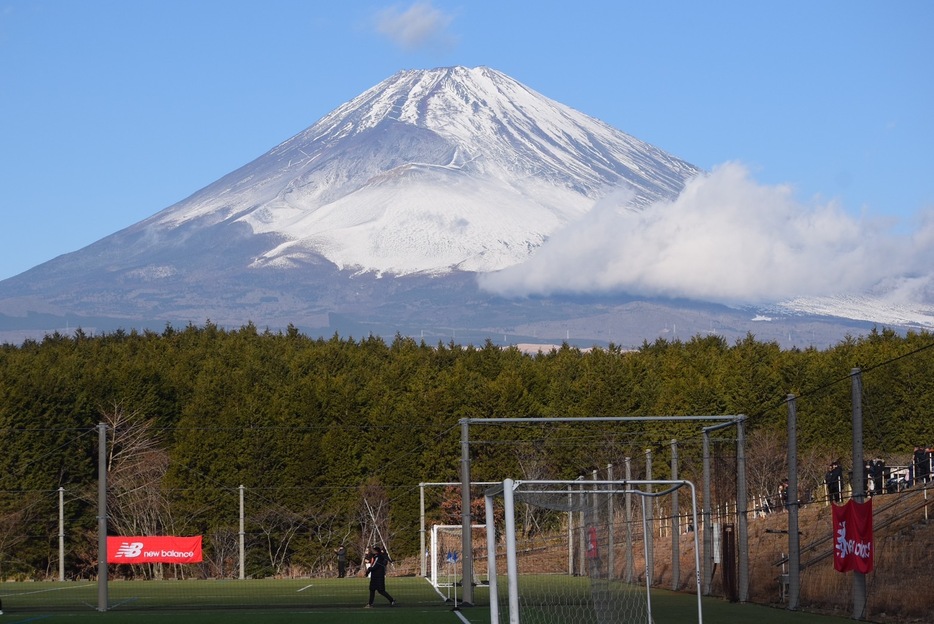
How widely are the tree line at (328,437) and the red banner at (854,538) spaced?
44927mm

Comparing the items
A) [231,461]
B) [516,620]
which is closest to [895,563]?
[516,620]

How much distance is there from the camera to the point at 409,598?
4394 cm

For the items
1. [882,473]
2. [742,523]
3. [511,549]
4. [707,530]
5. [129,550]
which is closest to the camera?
[511,549]

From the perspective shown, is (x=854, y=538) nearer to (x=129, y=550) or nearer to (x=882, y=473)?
(x=882, y=473)

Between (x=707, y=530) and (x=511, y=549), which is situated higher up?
(x=511, y=549)

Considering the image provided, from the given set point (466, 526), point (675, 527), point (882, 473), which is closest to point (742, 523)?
point (675, 527)

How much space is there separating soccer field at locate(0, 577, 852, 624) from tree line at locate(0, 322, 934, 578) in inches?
866

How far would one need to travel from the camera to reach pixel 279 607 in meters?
39.1

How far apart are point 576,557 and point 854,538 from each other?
31818 mm

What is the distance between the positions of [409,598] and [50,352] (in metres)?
74.3

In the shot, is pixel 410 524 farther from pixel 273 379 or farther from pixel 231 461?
pixel 273 379

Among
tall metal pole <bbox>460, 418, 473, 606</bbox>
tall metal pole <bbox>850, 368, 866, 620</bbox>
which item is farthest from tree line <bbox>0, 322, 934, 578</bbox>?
tall metal pole <bbox>850, 368, 866, 620</bbox>

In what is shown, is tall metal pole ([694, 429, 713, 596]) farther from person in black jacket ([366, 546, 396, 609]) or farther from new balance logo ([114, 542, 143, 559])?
new balance logo ([114, 542, 143, 559])

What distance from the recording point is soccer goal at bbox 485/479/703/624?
18598 millimetres
